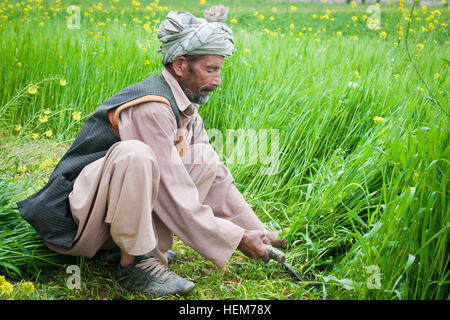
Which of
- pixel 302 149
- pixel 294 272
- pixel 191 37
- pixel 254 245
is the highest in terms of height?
pixel 191 37

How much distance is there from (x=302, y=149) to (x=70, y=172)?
1652 mm

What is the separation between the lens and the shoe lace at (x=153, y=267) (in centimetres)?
225

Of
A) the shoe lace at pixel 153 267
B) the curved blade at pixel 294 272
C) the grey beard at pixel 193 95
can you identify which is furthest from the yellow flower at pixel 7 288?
the curved blade at pixel 294 272

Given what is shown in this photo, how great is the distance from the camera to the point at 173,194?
2146 millimetres

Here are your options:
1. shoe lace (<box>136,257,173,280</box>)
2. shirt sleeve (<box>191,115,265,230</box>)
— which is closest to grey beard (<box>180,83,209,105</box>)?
shirt sleeve (<box>191,115,265,230</box>)

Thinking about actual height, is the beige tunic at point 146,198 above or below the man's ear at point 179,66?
below

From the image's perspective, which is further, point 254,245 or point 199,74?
point 199,74

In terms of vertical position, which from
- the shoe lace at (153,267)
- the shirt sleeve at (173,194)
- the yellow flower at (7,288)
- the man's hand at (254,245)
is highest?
the shirt sleeve at (173,194)

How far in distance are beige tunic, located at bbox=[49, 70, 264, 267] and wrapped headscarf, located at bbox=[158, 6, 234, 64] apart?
0.14 meters

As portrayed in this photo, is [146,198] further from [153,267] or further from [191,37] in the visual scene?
[191,37]

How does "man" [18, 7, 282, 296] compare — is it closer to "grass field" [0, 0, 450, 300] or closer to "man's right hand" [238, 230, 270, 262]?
"man's right hand" [238, 230, 270, 262]

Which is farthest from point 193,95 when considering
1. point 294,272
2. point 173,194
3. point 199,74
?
point 294,272

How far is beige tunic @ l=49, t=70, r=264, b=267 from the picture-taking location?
1987 mm

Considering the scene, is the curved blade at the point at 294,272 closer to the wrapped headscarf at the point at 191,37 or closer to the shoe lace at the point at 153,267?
the shoe lace at the point at 153,267
